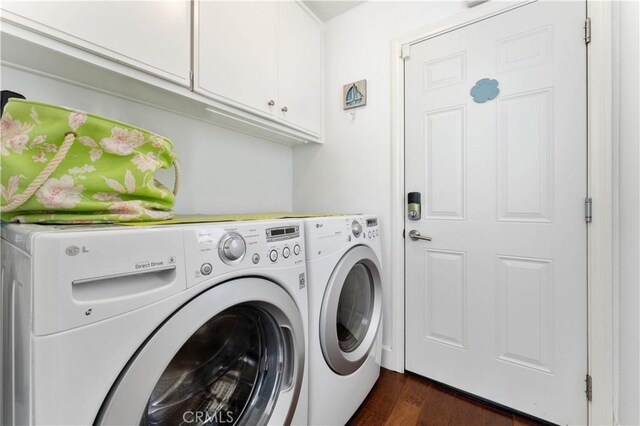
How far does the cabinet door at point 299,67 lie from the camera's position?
59.8 inches

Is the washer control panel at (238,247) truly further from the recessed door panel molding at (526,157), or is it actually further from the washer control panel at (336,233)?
the recessed door panel molding at (526,157)

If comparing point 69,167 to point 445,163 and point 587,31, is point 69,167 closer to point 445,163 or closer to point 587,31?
point 445,163

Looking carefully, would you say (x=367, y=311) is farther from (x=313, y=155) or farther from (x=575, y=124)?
(x=575, y=124)

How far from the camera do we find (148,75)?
985mm

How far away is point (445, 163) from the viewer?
145cm

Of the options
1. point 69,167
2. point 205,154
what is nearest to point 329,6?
point 205,154

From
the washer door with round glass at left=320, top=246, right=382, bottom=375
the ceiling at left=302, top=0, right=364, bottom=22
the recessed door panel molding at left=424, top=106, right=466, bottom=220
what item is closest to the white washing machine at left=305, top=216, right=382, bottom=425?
the washer door with round glass at left=320, top=246, right=382, bottom=375

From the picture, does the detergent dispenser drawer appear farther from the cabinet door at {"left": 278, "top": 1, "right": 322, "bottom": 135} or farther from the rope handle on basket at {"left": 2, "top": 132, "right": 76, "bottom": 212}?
the cabinet door at {"left": 278, "top": 1, "right": 322, "bottom": 135}

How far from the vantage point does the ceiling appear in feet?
5.55

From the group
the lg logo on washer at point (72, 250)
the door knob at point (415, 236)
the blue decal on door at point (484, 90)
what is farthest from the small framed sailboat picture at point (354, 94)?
the lg logo on washer at point (72, 250)

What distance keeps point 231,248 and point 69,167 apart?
1.36 ft

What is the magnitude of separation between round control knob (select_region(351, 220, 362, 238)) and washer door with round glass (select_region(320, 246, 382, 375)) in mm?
62

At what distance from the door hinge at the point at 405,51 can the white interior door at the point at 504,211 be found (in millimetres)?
26

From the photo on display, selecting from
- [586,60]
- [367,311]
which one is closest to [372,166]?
[367,311]
